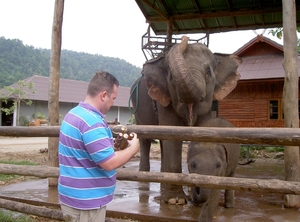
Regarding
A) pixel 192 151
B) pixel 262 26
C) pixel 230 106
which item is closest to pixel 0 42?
pixel 230 106

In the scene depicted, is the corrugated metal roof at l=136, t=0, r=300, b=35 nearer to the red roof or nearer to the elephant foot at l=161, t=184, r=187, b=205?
the red roof

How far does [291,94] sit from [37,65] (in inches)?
2172

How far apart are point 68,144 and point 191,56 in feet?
10.4

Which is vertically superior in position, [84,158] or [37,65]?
[37,65]

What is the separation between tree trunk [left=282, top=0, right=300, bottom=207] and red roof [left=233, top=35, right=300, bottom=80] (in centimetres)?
912

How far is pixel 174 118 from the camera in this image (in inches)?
224

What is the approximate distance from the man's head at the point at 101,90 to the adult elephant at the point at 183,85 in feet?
7.15

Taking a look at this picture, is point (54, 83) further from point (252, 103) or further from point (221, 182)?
point (252, 103)

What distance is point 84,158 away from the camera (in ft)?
7.38

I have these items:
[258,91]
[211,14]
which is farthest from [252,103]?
[211,14]

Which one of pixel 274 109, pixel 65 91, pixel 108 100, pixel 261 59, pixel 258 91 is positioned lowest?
pixel 108 100

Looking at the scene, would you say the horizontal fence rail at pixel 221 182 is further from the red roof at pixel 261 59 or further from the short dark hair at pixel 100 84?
the red roof at pixel 261 59

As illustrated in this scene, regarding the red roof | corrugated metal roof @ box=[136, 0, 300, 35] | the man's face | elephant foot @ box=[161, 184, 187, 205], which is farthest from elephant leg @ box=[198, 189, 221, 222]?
the red roof

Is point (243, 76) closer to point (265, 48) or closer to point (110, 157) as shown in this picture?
point (265, 48)
